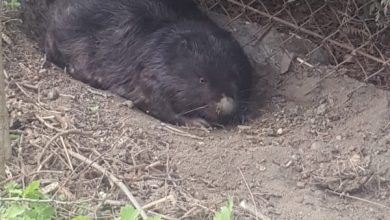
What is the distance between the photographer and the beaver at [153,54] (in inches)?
196

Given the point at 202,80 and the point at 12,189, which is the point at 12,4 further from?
the point at 12,189

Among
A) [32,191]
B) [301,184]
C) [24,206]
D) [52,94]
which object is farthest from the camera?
[52,94]

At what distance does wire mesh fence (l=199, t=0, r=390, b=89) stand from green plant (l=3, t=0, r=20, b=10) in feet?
4.81

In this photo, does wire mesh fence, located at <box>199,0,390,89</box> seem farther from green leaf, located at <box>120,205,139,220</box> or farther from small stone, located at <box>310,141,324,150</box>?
green leaf, located at <box>120,205,139,220</box>

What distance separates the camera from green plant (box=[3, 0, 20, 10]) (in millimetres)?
5413

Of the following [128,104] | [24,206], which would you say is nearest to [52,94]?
[128,104]

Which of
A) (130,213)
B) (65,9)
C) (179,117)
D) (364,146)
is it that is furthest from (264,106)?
(130,213)

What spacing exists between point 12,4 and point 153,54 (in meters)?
1.06

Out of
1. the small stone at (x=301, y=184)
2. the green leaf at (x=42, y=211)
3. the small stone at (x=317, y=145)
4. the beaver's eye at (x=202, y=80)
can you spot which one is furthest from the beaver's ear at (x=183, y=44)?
the green leaf at (x=42, y=211)

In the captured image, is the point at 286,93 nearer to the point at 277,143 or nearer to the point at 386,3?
the point at 277,143

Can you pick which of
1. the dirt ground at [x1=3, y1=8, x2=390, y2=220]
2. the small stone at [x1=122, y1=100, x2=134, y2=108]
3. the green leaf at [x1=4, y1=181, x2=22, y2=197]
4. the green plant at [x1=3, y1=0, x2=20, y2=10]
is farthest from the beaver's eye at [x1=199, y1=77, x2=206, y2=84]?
the green leaf at [x1=4, y1=181, x2=22, y2=197]

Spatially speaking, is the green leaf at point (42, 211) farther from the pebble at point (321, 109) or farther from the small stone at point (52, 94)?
the pebble at point (321, 109)

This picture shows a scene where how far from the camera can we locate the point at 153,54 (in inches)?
201

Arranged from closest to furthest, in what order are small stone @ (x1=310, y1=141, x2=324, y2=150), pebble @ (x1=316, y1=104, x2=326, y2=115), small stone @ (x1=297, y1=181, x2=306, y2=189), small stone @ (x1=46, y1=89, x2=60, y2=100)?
small stone @ (x1=297, y1=181, x2=306, y2=189)
small stone @ (x1=310, y1=141, x2=324, y2=150)
small stone @ (x1=46, y1=89, x2=60, y2=100)
pebble @ (x1=316, y1=104, x2=326, y2=115)
